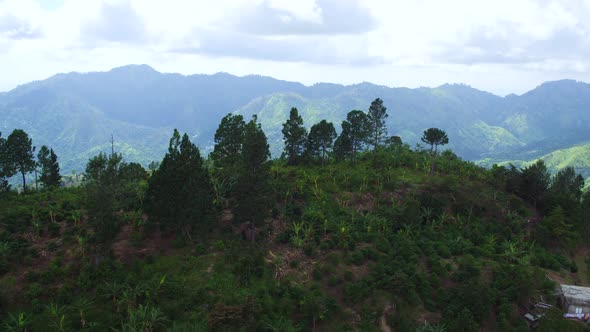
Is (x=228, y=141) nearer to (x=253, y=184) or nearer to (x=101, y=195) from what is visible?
(x=253, y=184)

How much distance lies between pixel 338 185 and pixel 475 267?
2121 cm

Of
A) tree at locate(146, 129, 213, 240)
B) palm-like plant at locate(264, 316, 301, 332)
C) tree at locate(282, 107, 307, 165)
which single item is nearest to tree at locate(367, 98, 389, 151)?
tree at locate(282, 107, 307, 165)

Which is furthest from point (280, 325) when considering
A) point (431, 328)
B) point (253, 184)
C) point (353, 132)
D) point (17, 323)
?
point (353, 132)

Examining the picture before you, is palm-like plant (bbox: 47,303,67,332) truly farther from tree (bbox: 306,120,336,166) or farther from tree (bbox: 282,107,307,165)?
tree (bbox: 306,120,336,166)

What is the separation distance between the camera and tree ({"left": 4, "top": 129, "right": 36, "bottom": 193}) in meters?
50.9

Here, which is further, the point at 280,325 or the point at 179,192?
the point at 179,192

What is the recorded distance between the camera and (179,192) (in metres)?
34.7

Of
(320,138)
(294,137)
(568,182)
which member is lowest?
(568,182)

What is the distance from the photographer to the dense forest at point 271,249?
92.0 feet

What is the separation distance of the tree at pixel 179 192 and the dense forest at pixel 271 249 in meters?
0.13

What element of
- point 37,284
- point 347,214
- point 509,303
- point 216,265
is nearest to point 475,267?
point 509,303

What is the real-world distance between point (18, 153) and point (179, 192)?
106 ft

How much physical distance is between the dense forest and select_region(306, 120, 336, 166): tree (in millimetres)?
8384

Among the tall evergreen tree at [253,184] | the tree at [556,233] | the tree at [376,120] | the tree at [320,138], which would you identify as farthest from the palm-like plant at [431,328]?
the tree at [376,120]
